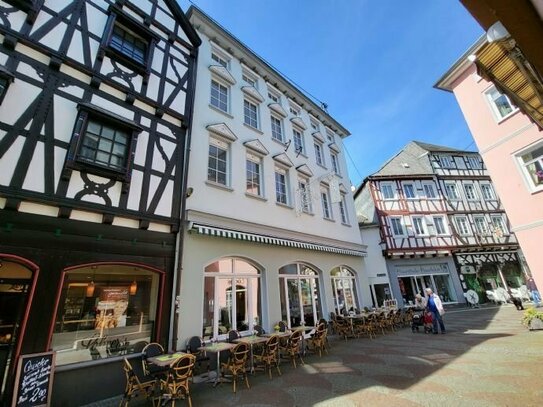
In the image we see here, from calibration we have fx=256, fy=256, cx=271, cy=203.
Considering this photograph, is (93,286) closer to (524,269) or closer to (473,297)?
(473,297)

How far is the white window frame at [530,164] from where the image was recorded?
385 inches

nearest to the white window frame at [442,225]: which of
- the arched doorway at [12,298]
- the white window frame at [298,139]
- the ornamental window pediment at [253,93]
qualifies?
the white window frame at [298,139]

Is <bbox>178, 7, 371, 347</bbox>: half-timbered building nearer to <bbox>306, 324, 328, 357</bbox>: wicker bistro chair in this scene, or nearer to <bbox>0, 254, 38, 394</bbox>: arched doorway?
<bbox>306, 324, 328, 357</bbox>: wicker bistro chair

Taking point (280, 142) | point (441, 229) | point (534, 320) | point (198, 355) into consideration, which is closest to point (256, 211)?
point (280, 142)

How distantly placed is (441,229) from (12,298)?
80.8ft

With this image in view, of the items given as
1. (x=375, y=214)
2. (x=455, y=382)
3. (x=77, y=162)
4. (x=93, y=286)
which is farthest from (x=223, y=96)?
(x=375, y=214)

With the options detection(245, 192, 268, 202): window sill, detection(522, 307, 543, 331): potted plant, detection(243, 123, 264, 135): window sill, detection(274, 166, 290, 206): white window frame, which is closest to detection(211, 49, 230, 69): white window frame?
detection(243, 123, 264, 135): window sill

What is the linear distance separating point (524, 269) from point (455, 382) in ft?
75.1

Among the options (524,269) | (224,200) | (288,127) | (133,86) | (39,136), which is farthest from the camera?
(524,269)

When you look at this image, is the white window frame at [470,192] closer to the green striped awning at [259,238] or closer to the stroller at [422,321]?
the stroller at [422,321]

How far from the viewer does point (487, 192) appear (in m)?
22.7

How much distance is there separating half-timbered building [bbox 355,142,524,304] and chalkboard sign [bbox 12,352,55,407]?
62.9ft

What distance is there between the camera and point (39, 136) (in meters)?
5.48

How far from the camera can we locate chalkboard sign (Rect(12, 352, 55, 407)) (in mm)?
4238
